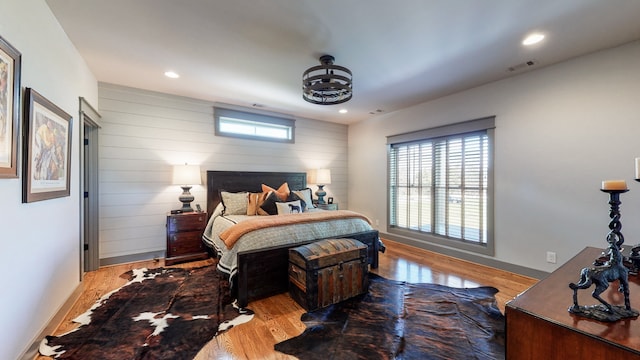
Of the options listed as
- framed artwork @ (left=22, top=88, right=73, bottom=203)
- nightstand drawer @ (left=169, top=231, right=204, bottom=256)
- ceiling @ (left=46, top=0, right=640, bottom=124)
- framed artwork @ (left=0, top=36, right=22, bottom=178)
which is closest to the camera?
framed artwork @ (left=0, top=36, right=22, bottom=178)

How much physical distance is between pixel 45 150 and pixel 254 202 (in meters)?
2.43

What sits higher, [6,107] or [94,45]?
[94,45]

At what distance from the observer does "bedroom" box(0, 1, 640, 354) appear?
1794 millimetres

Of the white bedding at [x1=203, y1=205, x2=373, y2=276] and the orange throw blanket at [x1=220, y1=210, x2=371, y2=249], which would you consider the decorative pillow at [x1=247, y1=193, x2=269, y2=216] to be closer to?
the white bedding at [x1=203, y1=205, x2=373, y2=276]

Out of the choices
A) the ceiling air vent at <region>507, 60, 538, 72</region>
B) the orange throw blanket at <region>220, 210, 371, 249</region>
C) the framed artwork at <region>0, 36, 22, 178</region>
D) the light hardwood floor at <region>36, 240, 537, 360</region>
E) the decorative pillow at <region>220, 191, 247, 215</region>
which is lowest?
the light hardwood floor at <region>36, 240, 537, 360</region>

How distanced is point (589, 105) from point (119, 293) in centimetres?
554

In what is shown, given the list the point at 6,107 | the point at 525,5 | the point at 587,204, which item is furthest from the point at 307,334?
the point at 587,204

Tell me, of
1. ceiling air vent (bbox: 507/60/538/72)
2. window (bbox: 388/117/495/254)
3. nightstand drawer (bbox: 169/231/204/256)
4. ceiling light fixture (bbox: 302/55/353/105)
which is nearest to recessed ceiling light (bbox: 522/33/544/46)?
ceiling air vent (bbox: 507/60/538/72)

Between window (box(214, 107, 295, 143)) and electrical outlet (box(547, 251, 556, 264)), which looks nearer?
electrical outlet (box(547, 251, 556, 264))

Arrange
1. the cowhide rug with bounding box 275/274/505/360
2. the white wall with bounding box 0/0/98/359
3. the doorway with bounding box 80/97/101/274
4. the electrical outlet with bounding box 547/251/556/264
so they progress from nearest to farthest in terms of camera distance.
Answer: the white wall with bounding box 0/0/98/359, the cowhide rug with bounding box 275/274/505/360, the electrical outlet with bounding box 547/251/556/264, the doorway with bounding box 80/97/101/274

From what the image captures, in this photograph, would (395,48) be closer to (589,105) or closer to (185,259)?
(589,105)

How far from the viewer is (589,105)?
2855mm

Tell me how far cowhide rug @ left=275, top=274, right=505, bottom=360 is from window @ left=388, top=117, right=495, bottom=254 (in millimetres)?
1356

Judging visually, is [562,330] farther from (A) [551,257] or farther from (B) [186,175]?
(B) [186,175]
